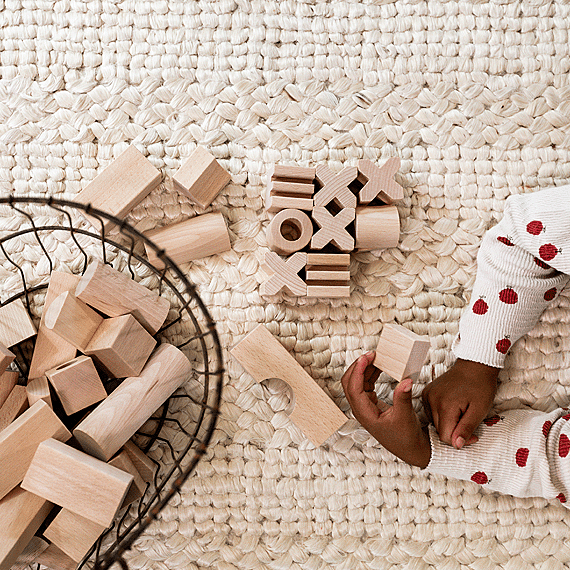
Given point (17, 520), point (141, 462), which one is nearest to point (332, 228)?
point (141, 462)

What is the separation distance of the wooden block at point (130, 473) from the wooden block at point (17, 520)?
0.31ft

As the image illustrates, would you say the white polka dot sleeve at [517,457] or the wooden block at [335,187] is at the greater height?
the wooden block at [335,187]

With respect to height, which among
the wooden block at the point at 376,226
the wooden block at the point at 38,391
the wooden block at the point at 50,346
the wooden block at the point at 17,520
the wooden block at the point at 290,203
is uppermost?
the wooden block at the point at 290,203

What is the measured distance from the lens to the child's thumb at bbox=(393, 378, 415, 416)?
69 cm

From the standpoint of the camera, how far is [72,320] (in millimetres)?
667

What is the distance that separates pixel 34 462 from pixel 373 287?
501 mm

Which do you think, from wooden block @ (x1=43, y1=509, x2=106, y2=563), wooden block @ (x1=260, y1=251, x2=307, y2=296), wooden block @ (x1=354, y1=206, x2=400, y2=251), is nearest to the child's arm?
wooden block @ (x1=354, y1=206, x2=400, y2=251)

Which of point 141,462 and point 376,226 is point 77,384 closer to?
point 141,462

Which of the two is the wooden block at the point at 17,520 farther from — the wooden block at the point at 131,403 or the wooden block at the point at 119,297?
the wooden block at the point at 119,297

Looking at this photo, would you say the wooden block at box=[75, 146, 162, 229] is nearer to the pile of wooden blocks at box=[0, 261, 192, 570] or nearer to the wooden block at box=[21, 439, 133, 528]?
the pile of wooden blocks at box=[0, 261, 192, 570]

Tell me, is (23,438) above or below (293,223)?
below

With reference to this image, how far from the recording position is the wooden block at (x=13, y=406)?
0.68 metres

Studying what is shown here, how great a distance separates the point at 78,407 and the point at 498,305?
59cm

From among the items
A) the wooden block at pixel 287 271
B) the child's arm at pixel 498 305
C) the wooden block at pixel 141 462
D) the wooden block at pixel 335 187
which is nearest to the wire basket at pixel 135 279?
the wooden block at pixel 141 462
